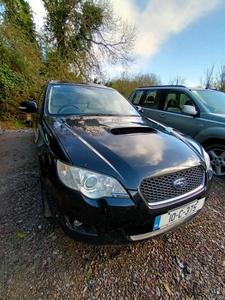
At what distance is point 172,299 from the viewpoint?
122cm

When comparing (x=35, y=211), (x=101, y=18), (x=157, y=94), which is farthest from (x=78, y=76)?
(x=35, y=211)

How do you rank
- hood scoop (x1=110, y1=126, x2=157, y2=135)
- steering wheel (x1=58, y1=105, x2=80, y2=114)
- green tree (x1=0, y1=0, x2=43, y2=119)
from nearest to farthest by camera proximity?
1. hood scoop (x1=110, y1=126, x2=157, y2=135)
2. steering wheel (x1=58, y1=105, x2=80, y2=114)
3. green tree (x1=0, y1=0, x2=43, y2=119)

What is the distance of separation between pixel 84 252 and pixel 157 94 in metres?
3.87

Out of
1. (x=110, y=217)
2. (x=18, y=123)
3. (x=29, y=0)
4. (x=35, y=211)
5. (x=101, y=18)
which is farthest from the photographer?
(x=101, y=18)

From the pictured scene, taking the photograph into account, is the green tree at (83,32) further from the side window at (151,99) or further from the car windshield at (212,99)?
the car windshield at (212,99)

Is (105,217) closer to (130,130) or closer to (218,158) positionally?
(130,130)

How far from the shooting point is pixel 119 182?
3.82 feet

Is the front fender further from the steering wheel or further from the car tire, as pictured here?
the steering wheel

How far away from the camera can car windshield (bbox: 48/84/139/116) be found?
2.36m

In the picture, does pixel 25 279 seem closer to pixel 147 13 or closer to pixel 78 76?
pixel 147 13

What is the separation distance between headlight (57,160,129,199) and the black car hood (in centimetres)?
4

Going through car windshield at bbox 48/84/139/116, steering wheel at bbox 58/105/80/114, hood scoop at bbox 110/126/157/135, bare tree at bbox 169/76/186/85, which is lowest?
hood scoop at bbox 110/126/157/135

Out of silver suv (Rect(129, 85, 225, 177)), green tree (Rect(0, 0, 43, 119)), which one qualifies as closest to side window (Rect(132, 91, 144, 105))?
silver suv (Rect(129, 85, 225, 177))

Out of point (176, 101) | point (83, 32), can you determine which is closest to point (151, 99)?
point (176, 101)
